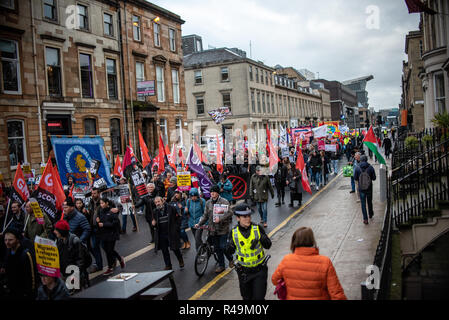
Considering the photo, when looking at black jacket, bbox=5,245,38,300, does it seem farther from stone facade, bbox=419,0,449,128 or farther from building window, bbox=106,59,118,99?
building window, bbox=106,59,118,99

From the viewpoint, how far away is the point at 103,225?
26.5 feet

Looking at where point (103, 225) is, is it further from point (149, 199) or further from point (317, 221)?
point (317, 221)

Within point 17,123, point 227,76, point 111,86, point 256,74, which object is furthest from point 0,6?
point 256,74

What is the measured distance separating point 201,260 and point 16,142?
16146 mm

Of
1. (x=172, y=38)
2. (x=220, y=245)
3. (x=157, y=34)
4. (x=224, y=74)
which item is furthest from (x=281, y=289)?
(x=224, y=74)

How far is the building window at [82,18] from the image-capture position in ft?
78.3

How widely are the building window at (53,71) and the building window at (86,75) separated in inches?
68.8

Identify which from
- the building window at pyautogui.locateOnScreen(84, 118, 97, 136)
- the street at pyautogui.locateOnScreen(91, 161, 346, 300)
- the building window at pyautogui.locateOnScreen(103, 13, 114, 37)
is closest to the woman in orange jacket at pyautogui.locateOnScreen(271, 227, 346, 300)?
the street at pyautogui.locateOnScreen(91, 161, 346, 300)

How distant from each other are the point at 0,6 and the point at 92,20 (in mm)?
6368

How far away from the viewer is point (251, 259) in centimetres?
527

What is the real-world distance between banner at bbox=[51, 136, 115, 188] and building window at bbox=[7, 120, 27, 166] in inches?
422

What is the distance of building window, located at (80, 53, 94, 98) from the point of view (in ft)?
79.0

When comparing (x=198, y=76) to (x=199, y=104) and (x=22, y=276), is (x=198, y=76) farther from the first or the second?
(x=22, y=276)

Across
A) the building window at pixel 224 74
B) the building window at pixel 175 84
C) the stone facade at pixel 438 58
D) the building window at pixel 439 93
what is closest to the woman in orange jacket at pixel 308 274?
the stone facade at pixel 438 58
